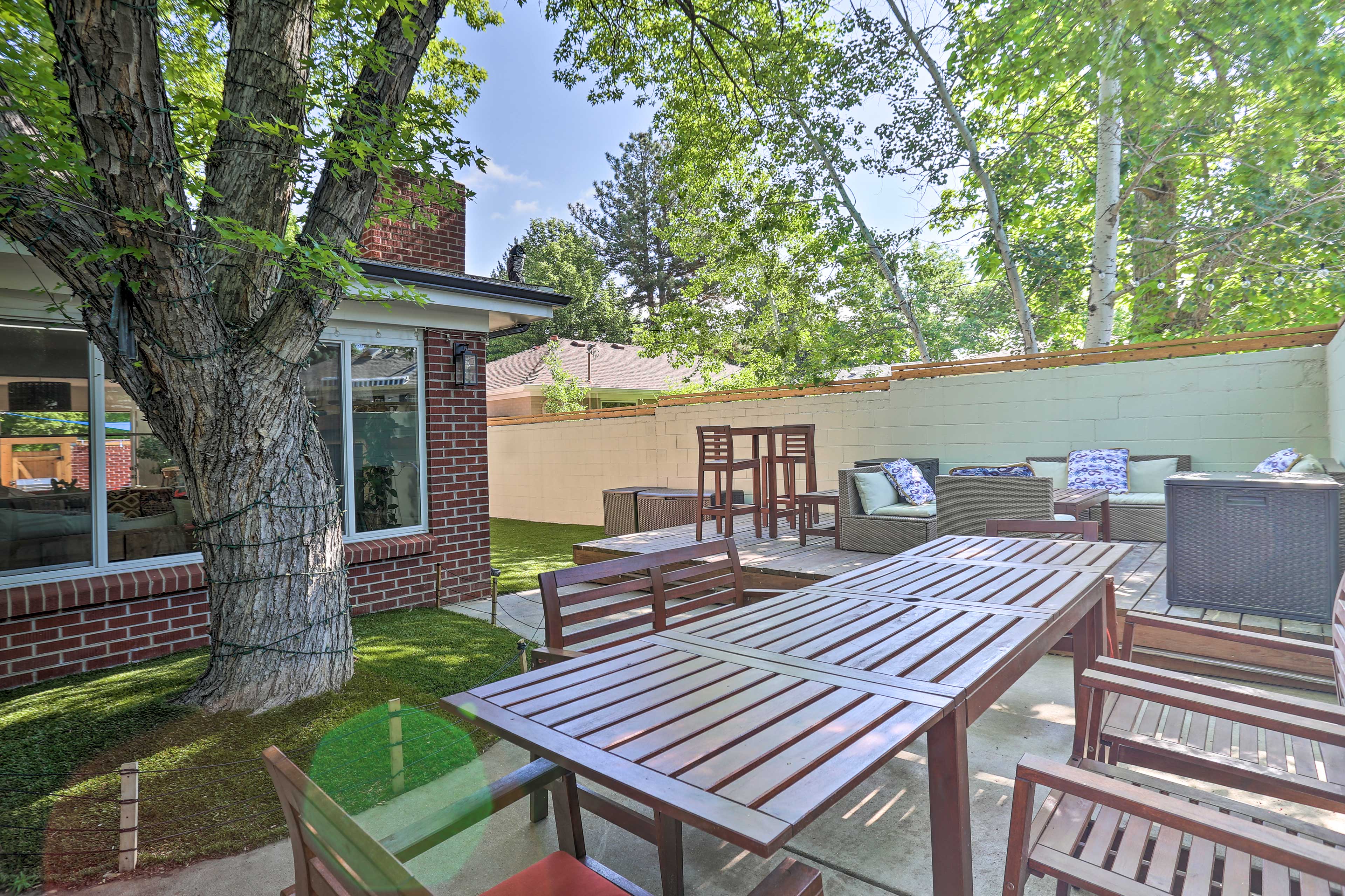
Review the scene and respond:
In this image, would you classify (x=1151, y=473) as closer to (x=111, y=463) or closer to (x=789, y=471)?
(x=789, y=471)

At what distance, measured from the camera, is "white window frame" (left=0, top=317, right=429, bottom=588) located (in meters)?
3.90

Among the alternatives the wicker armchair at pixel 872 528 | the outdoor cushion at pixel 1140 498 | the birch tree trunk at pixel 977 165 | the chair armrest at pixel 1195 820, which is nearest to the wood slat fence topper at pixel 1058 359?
the birch tree trunk at pixel 977 165

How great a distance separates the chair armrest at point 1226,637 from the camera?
1.90 metres

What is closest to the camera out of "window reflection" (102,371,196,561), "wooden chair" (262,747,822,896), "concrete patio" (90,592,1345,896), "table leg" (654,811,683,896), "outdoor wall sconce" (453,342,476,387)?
"wooden chair" (262,747,822,896)

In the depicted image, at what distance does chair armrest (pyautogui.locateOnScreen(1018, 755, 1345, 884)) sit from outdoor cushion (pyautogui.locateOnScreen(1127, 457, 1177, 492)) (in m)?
5.57

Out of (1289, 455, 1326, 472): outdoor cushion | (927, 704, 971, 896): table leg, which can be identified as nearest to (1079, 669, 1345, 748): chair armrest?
(927, 704, 971, 896): table leg

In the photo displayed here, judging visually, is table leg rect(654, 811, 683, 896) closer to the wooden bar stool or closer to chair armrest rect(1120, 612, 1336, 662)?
chair armrest rect(1120, 612, 1336, 662)

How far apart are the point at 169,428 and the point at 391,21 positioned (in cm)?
211

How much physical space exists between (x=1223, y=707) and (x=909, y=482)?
4223 millimetres

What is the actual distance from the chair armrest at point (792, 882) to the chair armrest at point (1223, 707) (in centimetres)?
103

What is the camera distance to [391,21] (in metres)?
3.12

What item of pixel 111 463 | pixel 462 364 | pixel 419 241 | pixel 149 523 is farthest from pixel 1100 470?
pixel 111 463

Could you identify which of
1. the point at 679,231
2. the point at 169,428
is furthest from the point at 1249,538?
the point at 679,231

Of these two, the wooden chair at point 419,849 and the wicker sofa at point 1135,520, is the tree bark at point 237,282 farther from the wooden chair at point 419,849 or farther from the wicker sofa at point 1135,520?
the wicker sofa at point 1135,520
